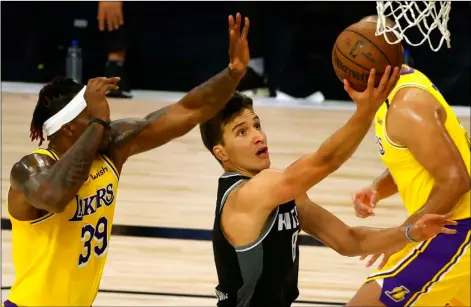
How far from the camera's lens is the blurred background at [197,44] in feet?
36.8

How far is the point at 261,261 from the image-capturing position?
350cm

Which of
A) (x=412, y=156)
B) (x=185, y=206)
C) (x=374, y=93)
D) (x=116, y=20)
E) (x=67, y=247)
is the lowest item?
(x=185, y=206)

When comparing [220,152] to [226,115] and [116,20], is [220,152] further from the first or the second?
[116,20]

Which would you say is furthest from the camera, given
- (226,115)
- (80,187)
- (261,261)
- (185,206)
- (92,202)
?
(185,206)

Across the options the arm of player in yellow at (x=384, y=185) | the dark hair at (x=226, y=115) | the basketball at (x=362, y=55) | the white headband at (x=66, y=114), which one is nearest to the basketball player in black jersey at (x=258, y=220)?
the dark hair at (x=226, y=115)

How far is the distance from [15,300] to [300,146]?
5.83 m

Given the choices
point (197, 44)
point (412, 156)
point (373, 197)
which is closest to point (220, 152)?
point (412, 156)

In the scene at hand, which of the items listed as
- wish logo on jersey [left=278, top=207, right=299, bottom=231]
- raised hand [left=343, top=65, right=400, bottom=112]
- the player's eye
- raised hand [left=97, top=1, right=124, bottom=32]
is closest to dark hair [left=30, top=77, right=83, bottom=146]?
the player's eye

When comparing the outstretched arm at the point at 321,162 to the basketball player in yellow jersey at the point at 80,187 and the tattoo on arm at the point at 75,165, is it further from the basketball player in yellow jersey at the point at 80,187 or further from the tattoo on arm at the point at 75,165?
the tattoo on arm at the point at 75,165

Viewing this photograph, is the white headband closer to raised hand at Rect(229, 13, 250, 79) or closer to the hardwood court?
raised hand at Rect(229, 13, 250, 79)

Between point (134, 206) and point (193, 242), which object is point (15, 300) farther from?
point (134, 206)

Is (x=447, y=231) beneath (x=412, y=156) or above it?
beneath

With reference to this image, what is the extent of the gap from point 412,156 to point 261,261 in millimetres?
877

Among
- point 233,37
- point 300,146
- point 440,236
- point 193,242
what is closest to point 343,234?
point 440,236
